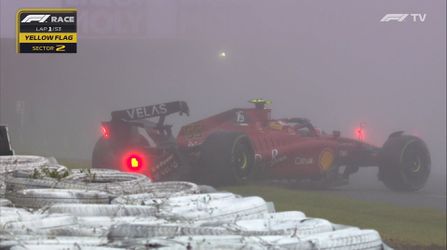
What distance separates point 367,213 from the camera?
24.4ft

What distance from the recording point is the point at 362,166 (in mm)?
7965

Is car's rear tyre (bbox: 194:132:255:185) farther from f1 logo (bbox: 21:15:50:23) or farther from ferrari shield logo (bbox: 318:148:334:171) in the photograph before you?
f1 logo (bbox: 21:15:50:23)

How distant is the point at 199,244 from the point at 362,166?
611cm

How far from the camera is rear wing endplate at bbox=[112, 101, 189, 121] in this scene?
6.76 m

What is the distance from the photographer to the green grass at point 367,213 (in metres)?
6.77

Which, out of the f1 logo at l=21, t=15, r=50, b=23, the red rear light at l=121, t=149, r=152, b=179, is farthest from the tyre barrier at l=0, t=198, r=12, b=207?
the red rear light at l=121, t=149, r=152, b=179

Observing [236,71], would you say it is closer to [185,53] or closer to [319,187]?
[185,53]

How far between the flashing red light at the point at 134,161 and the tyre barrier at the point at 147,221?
3.00m

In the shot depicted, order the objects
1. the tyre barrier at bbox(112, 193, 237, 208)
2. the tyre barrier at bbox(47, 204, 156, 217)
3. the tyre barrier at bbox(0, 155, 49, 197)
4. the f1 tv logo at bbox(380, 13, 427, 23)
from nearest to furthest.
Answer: the tyre barrier at bbox(47, 204, 156, 217), the tyre barrier at bbox(112, 193, 237, 208), the tyre barrier at bbox(0, 155, 49, 197), the f1 tv logo at bbox(380, 13, 427, 23)

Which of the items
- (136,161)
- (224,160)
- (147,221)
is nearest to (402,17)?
(224,160)

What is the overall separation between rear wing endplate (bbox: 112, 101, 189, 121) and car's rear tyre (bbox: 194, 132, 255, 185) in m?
0.49

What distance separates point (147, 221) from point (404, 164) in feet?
19.3

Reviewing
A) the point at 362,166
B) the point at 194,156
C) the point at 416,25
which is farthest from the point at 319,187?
the point at 416,25

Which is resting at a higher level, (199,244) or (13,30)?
(13,30)
